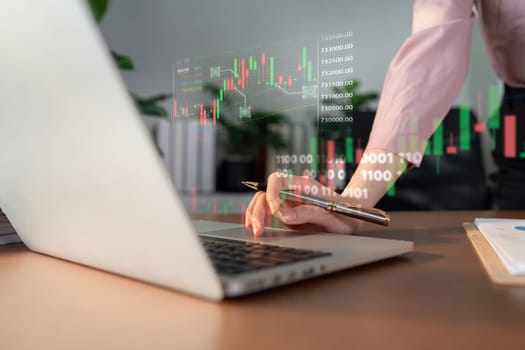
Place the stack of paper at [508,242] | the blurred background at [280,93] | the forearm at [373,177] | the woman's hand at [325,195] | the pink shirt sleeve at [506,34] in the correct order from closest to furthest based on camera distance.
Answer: the stack of paper at [508,242] → the woman's hand at [325,195] → the forearm at [373,177] → the blurred background at [280,93] → the pink shirt sleeve at [506,34]

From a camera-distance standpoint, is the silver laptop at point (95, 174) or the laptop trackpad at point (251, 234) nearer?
the silver laptop at point (95, 174)

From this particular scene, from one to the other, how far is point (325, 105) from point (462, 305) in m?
0.63

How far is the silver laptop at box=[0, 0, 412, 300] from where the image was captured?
24 cm

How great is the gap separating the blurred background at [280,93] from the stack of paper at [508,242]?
33 cm

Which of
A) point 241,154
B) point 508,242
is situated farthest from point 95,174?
point 241,154

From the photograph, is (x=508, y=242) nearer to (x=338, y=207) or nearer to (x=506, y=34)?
(x=338, y=207)

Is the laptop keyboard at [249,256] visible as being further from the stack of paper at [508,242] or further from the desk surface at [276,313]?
the stack of paper at [508,242]

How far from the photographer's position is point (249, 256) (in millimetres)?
352

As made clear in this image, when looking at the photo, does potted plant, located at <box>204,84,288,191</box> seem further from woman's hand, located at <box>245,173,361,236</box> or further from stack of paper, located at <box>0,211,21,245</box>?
stack of paper, located at <box>0,211,21,245</box>

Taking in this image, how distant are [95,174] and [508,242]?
1.27ft

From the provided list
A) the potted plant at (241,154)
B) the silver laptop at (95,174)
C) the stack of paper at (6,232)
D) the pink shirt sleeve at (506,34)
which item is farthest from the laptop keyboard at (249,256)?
the potted plant at (241,154)

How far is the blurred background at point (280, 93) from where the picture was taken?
2.82 feet

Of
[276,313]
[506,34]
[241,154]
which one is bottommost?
[276,313]

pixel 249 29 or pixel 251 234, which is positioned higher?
pixel 249 29
